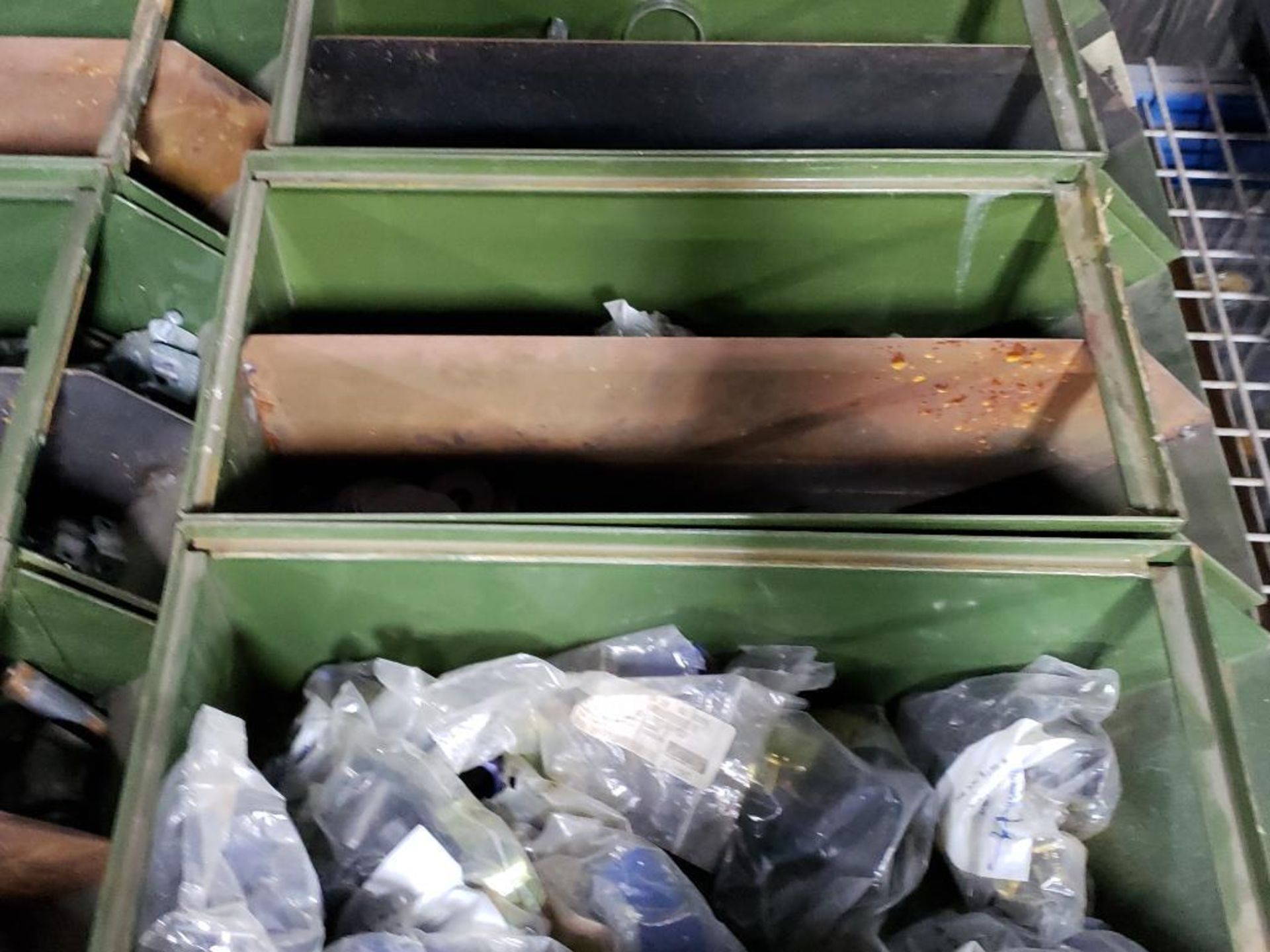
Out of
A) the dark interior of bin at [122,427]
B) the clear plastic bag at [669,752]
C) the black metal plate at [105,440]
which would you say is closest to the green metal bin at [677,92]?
the dark interior of bin at [122,427]

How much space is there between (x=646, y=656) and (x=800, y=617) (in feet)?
0.47

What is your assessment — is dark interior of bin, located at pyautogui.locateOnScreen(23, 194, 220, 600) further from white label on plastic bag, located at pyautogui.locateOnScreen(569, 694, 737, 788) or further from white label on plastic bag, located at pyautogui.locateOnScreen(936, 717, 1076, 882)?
white label on plastic bag, located at pyautogui.locateOnScreen(936, 717, 1076, 882)

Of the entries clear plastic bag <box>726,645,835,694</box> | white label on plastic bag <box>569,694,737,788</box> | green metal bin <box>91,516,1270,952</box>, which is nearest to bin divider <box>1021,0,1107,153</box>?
green metal bin <box>91,516,1270,952</box>

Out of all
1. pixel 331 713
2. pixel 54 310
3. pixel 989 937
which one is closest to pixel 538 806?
pixel 331 713

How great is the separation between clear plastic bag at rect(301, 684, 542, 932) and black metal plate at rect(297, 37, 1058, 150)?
727 mm

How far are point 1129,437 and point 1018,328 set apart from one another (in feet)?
1.14

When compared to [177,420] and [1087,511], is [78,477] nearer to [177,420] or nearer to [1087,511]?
[177,420]

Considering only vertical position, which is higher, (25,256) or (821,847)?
(25,256)

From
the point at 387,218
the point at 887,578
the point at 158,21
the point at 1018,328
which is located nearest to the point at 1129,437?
the point at 887,578

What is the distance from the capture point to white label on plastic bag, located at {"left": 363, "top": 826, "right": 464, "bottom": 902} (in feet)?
2.62

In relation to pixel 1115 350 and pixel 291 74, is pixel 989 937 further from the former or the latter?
pixel 291 74

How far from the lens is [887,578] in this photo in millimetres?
878

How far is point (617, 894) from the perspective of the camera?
2.72 feet

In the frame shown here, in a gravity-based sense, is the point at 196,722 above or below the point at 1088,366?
below
